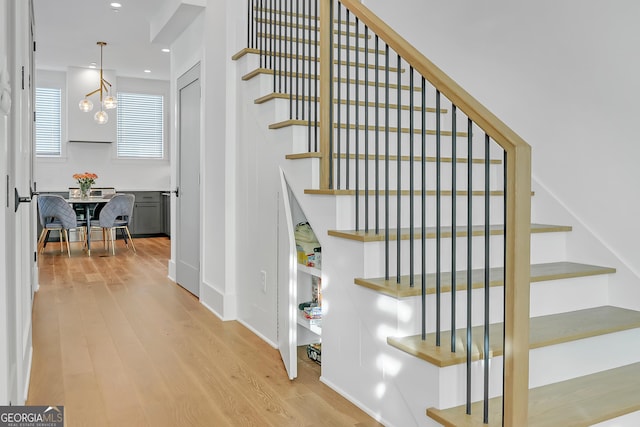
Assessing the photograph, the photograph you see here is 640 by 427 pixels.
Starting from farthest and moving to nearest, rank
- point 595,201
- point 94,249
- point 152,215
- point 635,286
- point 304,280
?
point 152,215, point 94,249, point 304,280, point 595,201, point 635,286

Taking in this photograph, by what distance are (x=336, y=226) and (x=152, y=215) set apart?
808 centimetres

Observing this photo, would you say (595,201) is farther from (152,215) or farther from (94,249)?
(152,215)

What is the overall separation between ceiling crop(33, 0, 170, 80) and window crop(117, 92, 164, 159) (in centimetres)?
50

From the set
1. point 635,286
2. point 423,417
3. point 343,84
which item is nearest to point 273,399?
point 423,417

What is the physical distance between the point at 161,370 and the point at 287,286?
0.85 meters

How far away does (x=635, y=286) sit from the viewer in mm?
2484

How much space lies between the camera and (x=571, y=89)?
9.22ft

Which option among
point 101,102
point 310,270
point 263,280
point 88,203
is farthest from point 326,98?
point 101,102

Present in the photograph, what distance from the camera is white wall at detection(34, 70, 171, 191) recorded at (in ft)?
30.3

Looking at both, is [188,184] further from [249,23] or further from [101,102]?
[101,102]

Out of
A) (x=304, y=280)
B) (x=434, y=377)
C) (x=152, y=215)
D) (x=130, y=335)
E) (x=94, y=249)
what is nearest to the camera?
(x=434, y=377)

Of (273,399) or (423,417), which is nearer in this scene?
(423,417)

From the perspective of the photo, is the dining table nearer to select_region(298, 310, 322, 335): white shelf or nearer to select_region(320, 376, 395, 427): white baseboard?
select_region(298, 310, 322, 335): white shelf

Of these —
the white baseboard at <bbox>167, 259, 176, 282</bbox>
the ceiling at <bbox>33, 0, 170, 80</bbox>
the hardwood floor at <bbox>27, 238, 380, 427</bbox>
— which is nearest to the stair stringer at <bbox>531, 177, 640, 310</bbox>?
the hardwood floor at <bbox>27, 238, 380, 427</bbox>
